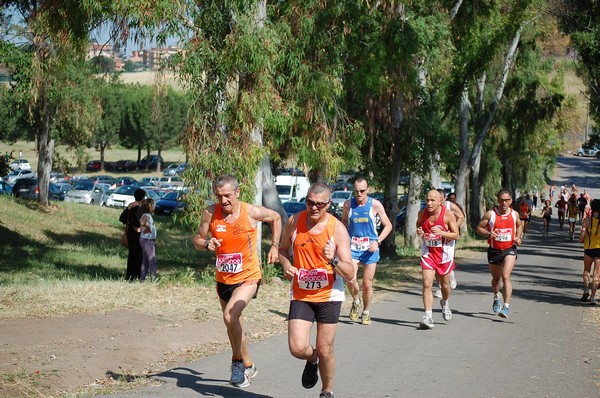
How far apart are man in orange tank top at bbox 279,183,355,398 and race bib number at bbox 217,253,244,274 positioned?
2.74ft

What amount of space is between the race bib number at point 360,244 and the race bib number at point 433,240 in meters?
0.87

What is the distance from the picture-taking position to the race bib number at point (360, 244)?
1331cm

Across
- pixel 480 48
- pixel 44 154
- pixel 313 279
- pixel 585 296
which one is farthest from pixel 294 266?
pixel 44 154

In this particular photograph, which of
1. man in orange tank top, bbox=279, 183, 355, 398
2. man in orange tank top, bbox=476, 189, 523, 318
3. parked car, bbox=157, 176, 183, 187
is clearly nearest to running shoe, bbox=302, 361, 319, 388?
man in orange tank top, bbox=279, 183, 355, 398

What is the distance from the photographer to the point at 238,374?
8.74 meters

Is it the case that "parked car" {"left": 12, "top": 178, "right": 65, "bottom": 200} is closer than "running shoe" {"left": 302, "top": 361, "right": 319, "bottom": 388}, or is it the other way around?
"running shoe" {"left": 302, "top": 361, "right": 319, "bottom": 388}

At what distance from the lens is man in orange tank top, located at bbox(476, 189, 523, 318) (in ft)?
46.9

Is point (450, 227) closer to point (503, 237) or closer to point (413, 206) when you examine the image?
point (503, 237)

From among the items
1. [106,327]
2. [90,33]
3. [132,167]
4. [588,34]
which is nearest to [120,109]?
[132,167]

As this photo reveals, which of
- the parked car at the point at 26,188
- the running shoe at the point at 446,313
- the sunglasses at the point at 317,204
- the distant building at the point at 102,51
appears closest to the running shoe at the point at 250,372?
the sunglasses at the point at 317,204

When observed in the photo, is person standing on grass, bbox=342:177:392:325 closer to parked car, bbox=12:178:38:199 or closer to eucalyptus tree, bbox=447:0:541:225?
eucalyptus tree, bbox=447:0:541:225

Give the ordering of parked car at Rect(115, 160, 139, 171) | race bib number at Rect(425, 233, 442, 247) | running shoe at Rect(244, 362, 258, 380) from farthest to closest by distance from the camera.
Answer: parked car at Rect(115, 160, 139, 171), race bib number at Rect(425, 233, 442, 247), running shoe at Rect(244, 362, 258, 380)

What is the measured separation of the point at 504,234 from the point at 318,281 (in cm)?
707

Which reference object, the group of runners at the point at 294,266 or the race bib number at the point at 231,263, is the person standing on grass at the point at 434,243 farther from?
the race bib number at the point at 231,263
